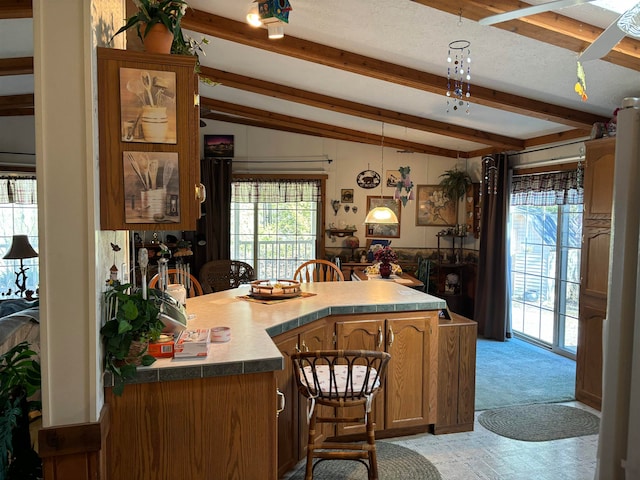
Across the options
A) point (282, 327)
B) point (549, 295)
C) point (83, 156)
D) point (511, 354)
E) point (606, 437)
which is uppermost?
point (83, 156)

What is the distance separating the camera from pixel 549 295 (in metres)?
5.47

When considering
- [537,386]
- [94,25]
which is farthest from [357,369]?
[537,386]

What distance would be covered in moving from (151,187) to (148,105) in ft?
0.92

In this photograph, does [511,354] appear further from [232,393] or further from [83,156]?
[83,156]

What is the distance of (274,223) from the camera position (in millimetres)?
6977

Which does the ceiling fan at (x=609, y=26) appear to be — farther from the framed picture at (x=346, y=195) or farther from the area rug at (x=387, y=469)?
the framed picture at (x=346, y=195)

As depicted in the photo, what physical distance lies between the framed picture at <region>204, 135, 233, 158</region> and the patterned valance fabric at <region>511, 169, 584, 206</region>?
3.90m

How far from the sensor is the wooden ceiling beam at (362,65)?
11.5 feet

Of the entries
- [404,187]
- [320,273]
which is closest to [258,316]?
[320,273]

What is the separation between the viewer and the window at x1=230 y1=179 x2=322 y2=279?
692cm

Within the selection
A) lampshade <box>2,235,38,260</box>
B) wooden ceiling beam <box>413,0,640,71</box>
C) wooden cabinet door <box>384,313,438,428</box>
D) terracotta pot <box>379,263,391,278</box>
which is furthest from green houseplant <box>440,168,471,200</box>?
lampshade <box>2,235,38,260</box>

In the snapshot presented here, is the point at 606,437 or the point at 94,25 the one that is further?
the point at 94,25

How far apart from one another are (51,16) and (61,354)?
39.9 inches

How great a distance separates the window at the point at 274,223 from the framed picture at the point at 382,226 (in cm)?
77
